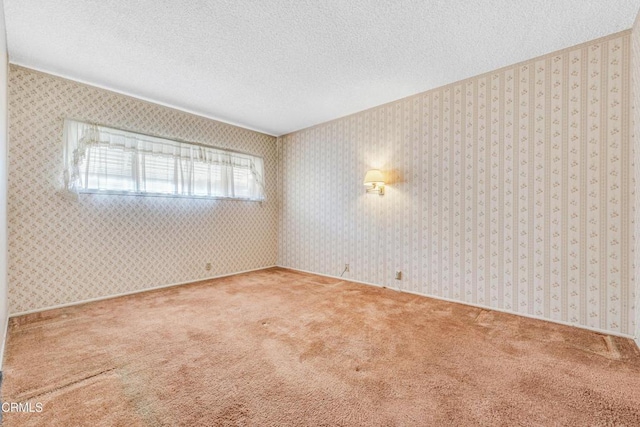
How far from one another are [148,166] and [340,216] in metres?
2.81

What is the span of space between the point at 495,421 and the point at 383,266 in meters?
A: 2.58

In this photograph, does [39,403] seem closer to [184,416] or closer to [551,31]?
[184,416]

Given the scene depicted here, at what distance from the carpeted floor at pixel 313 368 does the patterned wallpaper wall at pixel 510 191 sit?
0.39 m

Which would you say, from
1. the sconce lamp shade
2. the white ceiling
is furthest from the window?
the sconce lamp shade

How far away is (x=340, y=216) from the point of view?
452 centimetres

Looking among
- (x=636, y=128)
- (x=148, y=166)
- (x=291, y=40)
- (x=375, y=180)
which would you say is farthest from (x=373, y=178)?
(x=148, y=166)

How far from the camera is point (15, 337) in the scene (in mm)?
2377

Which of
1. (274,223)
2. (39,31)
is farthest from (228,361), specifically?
(274,223)

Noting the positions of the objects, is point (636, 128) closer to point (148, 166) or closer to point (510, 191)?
point (510, 191)

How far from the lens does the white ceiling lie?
2.15m

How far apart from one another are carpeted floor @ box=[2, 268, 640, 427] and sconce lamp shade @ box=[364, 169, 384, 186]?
1647 mm

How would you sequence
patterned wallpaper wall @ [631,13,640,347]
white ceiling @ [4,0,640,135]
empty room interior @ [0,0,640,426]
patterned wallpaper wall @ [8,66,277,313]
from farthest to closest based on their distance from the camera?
patterned wallpaper wall @ [8,66,277,313] → patterned wallpaper wall @ [631,13,640,347] → white ceiling @ [4,0,640,135] → empty room interior @ [0,0,640,426]

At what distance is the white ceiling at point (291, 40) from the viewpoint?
2152mm

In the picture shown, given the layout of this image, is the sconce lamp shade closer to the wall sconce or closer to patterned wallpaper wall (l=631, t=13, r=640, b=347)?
the wall sconce
